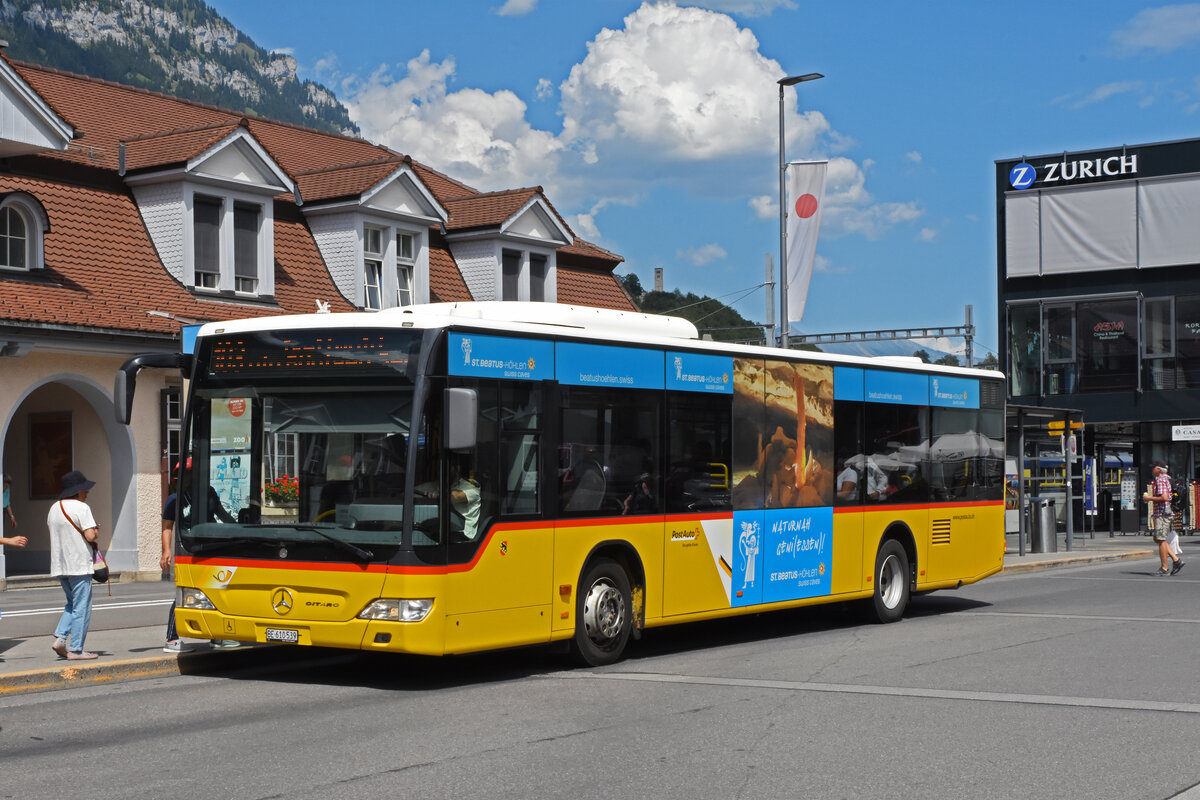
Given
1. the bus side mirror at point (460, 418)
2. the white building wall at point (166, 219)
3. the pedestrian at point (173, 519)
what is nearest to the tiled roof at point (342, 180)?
the white building wall at point (166, 219)

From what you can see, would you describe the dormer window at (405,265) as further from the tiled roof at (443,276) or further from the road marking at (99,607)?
the road marking at (99,607)

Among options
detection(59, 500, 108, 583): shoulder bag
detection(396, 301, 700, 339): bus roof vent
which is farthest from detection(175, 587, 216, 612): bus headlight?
detection(396, 301, 700, 339): bus roof vent

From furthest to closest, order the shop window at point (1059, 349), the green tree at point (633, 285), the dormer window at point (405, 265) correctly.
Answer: the green tree at point (633, 285) → the shop window at point (1059, 349) → the dormer window at point (405, 265)

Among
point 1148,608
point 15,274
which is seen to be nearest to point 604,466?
point 1148,608

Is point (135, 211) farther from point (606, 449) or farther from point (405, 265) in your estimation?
point (606, 449)

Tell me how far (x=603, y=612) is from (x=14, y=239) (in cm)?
1400

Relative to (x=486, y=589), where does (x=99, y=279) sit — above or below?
above

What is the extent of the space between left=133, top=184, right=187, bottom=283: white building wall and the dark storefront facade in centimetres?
3022

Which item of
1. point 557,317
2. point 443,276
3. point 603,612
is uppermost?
point 443,276

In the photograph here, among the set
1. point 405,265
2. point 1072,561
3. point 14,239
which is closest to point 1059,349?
point 1072,561

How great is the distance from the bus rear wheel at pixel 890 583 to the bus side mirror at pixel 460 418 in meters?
7.20

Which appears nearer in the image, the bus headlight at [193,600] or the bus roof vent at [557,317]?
the bus headlight at [193,600]

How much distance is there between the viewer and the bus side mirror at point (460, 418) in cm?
1052

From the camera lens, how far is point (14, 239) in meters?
22.2
